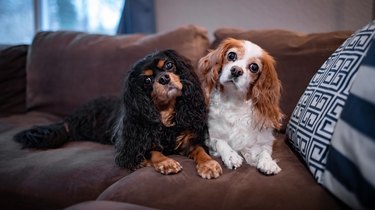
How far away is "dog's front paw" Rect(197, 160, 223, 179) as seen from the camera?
4.12 feet

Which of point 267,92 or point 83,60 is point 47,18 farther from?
point 267,92

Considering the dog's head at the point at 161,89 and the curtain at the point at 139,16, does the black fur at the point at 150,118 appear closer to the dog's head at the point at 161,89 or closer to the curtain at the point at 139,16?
the dog's head at the point at 161,89

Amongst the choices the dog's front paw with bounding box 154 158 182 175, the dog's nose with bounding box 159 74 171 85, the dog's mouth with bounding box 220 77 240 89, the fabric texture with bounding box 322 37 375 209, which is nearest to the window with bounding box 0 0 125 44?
the dog's nose with bounding box 159 74 171 85

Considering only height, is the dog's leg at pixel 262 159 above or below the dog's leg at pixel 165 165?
above

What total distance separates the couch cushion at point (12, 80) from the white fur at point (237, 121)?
1613 millimetres

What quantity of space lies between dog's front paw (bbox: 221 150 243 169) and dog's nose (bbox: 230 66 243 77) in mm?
330

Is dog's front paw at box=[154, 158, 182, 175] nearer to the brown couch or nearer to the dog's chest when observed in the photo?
the brown couch

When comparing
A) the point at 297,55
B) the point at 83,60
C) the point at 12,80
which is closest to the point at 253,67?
the point at 297,55

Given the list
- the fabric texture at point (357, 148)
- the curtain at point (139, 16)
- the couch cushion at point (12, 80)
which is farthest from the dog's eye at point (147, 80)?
the couch cushion at point (12, 80)

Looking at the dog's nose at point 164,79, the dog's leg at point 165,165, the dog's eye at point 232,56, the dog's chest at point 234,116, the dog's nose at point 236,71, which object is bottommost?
the dog's leg at point 165,165

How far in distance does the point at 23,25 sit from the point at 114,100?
1932mm

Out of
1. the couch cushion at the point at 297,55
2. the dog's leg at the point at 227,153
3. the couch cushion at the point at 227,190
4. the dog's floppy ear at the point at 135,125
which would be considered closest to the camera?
the couch cushion at the point at 227,190

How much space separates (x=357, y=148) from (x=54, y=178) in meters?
1.15

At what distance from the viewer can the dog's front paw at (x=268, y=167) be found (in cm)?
125
